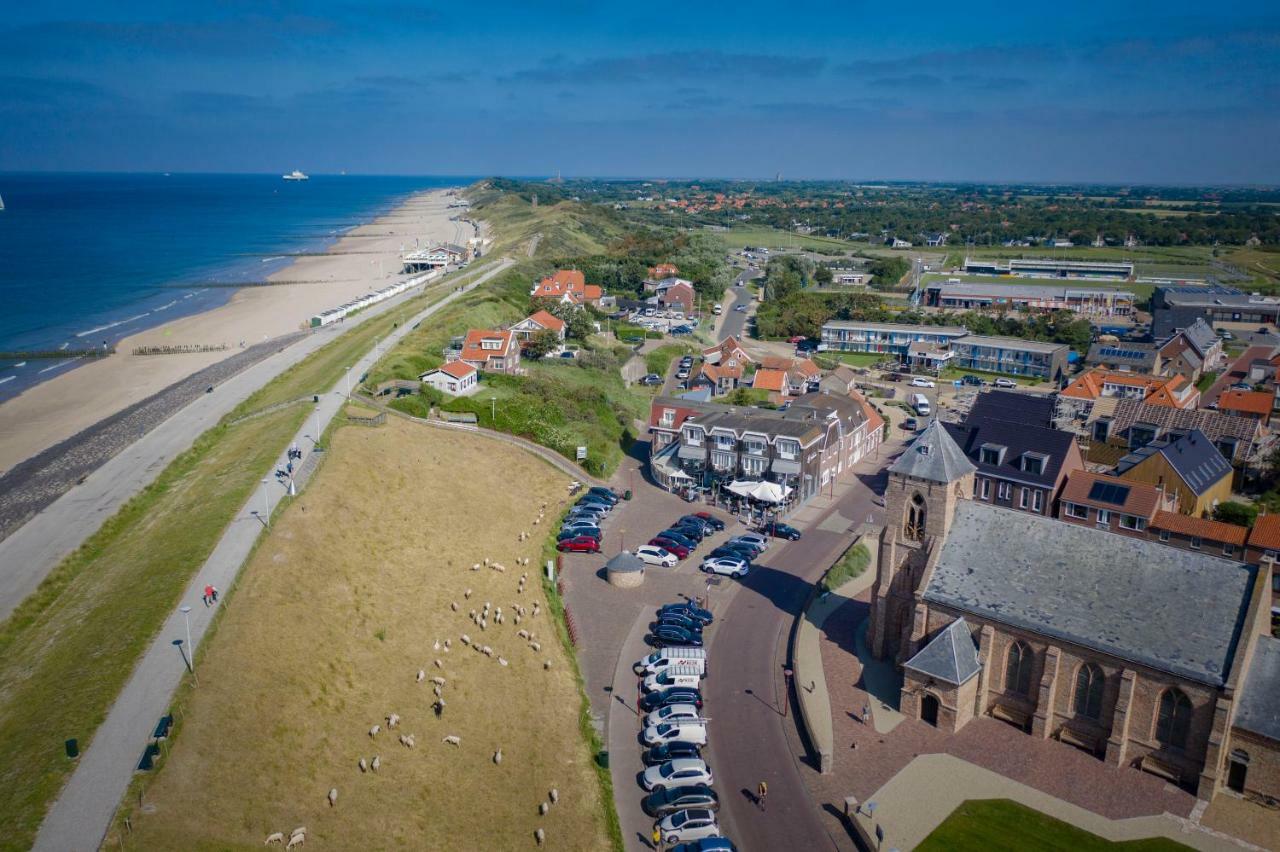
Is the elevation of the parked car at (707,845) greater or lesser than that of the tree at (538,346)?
lesser

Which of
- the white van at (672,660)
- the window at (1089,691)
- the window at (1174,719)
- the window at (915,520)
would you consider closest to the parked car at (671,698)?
the white van at (672,660)

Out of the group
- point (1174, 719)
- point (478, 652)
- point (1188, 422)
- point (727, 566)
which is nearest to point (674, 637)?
point (727, 566)

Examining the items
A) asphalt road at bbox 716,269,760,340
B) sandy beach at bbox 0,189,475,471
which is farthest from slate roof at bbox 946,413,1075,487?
sandy beach at bbox 0,189,475,471

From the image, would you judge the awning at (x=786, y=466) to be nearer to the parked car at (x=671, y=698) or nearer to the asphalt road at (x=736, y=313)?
the parked car at (x=671, y=698)

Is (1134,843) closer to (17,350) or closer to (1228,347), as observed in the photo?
(1228,347)

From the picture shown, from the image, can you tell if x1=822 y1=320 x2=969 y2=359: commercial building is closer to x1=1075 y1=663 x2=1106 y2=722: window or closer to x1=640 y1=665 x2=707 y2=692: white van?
x1=640 y1=665 x2=707 y2=692: white van

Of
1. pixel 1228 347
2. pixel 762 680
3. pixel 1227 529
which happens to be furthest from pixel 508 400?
pixel 1228 347

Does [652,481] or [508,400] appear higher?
[508,400]
